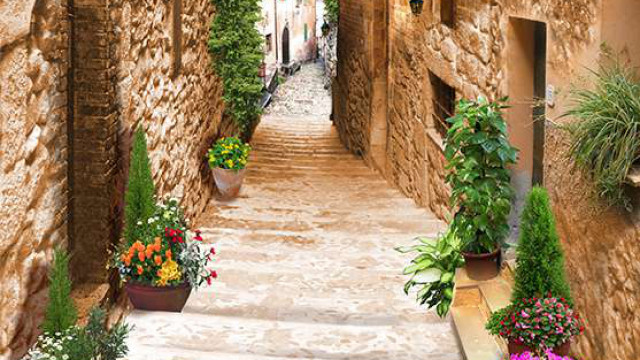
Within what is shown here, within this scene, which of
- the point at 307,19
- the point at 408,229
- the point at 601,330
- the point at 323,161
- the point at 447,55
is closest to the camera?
the point at 601,330

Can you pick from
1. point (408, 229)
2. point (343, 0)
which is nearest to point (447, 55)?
point (408, 229)

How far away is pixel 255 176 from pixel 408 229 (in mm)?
4068

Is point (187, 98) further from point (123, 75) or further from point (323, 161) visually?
point (323, 161)

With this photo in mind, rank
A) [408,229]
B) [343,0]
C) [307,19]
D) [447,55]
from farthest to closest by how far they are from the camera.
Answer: [307,19]
[343,0]
[408,229]
[447,55]

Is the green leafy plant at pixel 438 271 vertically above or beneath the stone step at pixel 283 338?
above

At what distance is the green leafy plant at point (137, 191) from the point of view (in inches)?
223

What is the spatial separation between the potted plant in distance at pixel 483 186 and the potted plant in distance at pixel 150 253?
1903 mm

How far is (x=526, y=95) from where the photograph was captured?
20.4 feet

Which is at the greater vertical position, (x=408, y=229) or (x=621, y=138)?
(x=621, y=138)

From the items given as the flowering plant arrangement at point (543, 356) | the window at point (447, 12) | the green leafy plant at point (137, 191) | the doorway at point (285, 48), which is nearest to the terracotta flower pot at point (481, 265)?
the flowering plant arrangement at point (543, 356)

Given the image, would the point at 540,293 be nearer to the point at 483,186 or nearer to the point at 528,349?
the point at 528,349

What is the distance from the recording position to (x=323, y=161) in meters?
14.6

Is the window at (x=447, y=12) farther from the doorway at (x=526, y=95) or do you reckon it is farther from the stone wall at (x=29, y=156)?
the stone wall at (x=29, y=156)

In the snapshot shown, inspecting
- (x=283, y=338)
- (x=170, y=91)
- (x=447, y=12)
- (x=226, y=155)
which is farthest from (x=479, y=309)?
(x=226, y=155)
